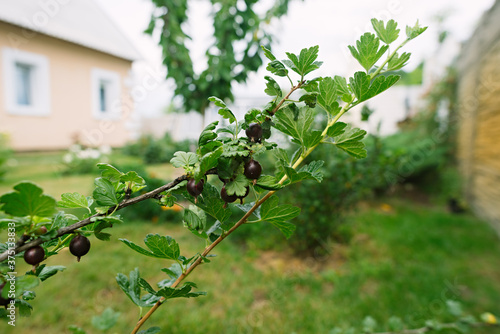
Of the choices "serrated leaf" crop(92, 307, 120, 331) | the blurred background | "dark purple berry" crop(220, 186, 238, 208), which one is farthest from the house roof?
"dark purple berry" crop(220, 186, 238, 208)

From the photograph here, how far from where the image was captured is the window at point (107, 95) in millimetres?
8859

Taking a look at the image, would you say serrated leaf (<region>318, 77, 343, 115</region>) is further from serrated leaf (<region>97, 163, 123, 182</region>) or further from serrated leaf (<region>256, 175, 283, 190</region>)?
serrated leaf (<region>97, 163, 123, 182</region>)

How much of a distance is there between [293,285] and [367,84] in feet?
7.89

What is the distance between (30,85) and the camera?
7.42 m

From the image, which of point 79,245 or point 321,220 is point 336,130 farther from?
point 321,220

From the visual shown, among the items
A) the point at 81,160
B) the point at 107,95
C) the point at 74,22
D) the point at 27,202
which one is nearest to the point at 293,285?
the point at 27,202

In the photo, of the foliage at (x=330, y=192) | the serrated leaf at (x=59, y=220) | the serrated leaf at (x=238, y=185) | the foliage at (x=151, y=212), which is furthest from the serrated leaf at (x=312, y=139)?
the foliage at (x=151, y=212)

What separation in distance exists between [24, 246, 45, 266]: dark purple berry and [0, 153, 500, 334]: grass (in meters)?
1.75

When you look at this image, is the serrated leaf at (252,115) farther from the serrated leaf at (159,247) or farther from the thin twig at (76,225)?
the serrated leaf at (159,247)

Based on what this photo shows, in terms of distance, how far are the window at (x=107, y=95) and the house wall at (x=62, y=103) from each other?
0.55 feet

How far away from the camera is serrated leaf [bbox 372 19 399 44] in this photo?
42cm

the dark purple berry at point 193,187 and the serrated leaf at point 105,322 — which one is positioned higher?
the dark purple berry at point 193,187

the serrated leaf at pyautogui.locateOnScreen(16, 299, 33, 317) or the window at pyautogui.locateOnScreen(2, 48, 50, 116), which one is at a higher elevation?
the window at pyautogui.locateOnScreen(2, 48, 50, 116)

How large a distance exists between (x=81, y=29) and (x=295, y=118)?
1034 cm
